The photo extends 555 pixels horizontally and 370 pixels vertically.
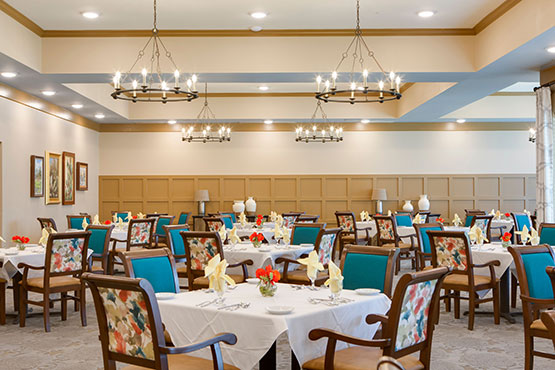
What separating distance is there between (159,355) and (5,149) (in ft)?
28.7

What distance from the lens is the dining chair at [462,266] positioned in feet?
20.4

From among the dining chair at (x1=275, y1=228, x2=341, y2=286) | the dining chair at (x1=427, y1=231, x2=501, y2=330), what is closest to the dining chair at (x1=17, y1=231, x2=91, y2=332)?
the dining chair at (x1=275, y1=228, x2=341, y2=286)

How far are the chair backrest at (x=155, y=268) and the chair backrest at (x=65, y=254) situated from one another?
2.26 m

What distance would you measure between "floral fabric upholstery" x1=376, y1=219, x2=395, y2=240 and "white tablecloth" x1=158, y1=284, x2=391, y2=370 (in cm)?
681

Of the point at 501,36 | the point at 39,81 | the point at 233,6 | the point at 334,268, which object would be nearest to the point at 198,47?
the point at 233,6

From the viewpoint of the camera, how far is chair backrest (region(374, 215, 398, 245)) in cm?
1043

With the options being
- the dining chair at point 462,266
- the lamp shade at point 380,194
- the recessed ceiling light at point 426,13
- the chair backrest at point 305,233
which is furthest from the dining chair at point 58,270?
the lamp shade at point 380,194

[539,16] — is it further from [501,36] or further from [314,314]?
[314,314]

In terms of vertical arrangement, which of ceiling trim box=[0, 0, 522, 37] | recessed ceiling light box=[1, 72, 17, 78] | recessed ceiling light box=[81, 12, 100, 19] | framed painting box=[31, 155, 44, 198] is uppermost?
recessed ceiling light box=[81, 12, 100, 19]

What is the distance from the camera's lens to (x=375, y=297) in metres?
3.75

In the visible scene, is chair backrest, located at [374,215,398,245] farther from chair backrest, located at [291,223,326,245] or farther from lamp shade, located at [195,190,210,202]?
lamp shade, located at [195,190,210,202]

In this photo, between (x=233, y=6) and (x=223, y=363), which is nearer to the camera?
(x=223, y=363)

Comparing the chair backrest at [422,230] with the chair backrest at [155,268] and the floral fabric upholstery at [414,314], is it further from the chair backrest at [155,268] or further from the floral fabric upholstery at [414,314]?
the floral fabric upholstery at [414,314]

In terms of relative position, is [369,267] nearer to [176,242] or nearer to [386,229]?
[176,242]
